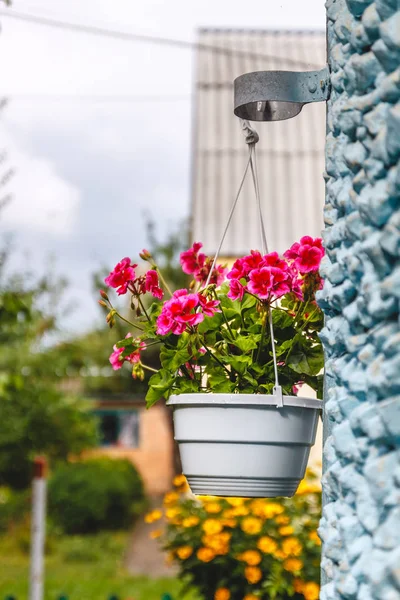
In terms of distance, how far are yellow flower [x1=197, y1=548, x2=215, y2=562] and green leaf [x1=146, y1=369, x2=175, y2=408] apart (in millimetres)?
1734

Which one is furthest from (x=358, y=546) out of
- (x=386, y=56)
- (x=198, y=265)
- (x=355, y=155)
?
(x=198, y=265)

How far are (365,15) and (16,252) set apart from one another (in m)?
6.72

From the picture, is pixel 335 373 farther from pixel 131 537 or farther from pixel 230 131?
pixel 131 537

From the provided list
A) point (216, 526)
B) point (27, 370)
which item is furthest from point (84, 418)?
point (216, 526)

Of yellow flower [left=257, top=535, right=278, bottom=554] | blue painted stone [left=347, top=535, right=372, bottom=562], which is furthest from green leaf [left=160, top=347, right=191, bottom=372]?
yellow flower [left=257, top=535, right=278, bottom=554]

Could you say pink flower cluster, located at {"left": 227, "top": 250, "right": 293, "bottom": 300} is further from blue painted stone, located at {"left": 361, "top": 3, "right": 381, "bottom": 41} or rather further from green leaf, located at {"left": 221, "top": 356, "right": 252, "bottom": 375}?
blue painted stone, located at {"left": 361, "top": 3, "right": 381, "bottom": 41}

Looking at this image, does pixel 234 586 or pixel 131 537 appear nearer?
pixel 234 586

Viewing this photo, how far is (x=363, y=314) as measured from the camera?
1.07 m

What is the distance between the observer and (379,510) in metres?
0.98

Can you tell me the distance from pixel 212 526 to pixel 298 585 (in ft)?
1.34

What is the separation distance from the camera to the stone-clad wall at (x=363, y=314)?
0.96 m

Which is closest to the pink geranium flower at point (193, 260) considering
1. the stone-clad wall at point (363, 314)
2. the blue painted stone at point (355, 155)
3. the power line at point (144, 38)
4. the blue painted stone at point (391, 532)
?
the stone-clad wall at point (363, 314)

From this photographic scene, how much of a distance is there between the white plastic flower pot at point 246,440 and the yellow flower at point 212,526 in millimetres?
1751

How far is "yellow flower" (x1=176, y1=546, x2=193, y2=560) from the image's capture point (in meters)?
3.26
